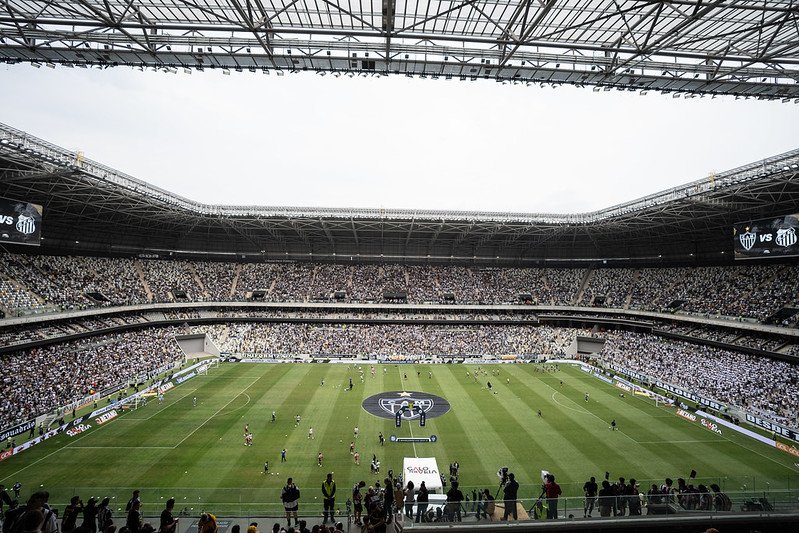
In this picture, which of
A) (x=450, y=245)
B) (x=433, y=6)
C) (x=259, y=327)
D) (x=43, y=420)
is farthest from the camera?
(x=450, y=245)

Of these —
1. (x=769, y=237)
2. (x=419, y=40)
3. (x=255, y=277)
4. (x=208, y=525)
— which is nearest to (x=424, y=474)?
(x=208, y=525)

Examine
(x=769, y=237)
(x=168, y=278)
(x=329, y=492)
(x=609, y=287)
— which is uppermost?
(x=769, y=237)

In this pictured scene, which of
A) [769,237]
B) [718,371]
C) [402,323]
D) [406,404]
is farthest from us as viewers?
[402,323]

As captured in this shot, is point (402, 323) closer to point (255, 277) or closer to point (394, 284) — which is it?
point (394, 284)

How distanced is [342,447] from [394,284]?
41.6 metres

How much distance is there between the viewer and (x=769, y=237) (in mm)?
35031

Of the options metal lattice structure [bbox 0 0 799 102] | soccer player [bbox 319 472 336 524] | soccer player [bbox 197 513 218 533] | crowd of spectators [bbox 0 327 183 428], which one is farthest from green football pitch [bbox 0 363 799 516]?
metal lattice structure [bbox 0 0 799 102]

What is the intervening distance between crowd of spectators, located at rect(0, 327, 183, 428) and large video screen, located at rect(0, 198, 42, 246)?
9.97 meters

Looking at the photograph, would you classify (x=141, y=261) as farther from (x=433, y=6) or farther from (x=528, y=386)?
(x=433, y=6)

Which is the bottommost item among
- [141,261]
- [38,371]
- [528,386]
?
[528,386]

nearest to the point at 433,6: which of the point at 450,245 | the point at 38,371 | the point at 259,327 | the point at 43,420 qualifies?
the point at 43,420

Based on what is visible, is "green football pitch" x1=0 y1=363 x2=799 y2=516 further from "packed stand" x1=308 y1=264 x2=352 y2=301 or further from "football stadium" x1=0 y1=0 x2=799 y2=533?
"packed stand" x1=308 y1=264 x2=352 y2=301

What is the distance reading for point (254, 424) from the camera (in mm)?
29609

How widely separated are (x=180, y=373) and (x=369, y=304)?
27.5 m
